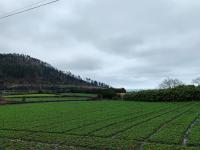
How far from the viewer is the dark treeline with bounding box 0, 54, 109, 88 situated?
10275cm

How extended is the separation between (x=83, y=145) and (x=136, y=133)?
2.76 meters

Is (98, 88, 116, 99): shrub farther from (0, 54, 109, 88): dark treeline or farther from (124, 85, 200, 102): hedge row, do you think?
(0, 54, 109, 88): dark treeline

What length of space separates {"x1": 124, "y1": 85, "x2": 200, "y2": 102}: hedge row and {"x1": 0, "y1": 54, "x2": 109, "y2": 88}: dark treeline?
5256 centimetres

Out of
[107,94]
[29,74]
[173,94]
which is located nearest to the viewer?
[173,94]

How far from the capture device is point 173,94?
1757 inches

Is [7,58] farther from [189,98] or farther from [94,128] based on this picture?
[94,128]

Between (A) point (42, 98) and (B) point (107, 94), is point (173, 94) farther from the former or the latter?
(A) point (42, 98)

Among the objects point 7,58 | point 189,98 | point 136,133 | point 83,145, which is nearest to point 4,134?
point 83,145

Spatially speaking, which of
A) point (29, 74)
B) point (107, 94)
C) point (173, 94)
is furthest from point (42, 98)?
point (29, 74)

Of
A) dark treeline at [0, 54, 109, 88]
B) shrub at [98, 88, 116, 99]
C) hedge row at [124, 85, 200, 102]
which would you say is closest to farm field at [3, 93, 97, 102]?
shrub at [98, 88, 116, 99]

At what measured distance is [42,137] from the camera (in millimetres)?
12633

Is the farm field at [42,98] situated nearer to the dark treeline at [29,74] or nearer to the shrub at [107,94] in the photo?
the shrub at [107,94]

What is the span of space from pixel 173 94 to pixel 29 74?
73.4 meters

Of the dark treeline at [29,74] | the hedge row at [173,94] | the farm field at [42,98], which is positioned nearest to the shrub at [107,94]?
the farm field at [42,98]
